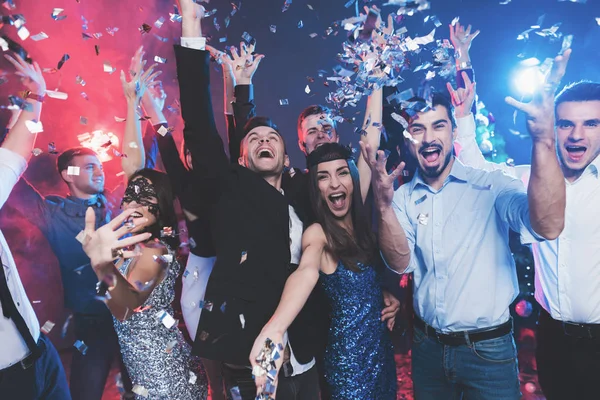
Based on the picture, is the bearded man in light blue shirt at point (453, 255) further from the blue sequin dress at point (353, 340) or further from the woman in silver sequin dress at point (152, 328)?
the woman in silver sequin dress at point (152, 328)

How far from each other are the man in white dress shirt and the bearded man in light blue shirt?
1.56m

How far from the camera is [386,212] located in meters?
1.57

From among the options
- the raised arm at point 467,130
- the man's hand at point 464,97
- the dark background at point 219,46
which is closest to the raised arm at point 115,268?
the raised arm at point 467,130

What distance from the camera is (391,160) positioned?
228 centimetres

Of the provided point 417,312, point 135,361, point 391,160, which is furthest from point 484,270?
point 135,361

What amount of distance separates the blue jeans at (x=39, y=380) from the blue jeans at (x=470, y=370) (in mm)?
1628

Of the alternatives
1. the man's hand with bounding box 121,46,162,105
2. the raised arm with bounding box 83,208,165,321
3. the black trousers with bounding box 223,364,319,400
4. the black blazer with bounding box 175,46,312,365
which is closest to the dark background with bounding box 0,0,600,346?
the man's hand with bounding box 121,46,162,105

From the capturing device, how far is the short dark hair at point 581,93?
1769mm

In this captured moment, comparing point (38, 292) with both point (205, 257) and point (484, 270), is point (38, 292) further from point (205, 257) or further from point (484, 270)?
point (484, 270)

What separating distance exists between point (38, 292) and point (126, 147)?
9.09ft

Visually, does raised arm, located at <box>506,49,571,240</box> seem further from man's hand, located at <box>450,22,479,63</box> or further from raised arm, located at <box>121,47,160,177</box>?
raised arm, located at <box>121,47,160,177</box>

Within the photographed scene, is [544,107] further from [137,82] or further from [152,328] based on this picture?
[137,82]

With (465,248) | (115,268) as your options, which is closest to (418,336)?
(465,248)

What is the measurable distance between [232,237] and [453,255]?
98 centimetres
